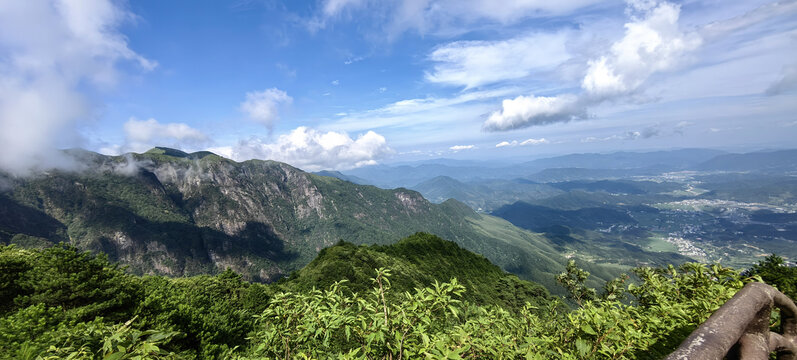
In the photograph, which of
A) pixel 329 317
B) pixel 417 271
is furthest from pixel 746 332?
pixel 417 271

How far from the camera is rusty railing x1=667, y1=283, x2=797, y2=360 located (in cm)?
221

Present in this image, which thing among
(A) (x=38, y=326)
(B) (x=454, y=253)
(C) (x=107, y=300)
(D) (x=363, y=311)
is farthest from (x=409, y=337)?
(B) (x=454, y=253)

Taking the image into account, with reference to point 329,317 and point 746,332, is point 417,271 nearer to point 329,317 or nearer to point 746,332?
point 329,317

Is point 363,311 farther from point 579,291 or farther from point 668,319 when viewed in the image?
point 579,291

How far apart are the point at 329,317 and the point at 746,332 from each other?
5987 mm

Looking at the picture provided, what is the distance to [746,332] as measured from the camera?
9.53 ft

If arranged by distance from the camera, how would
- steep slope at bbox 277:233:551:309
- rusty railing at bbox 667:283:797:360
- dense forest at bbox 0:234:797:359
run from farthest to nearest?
steep slope at bbox 277:233:551:309 < dense forest at bbox 0:234:797:359 < rusty railing at bbox 667:283:797:360

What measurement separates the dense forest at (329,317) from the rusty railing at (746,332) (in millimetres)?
1667

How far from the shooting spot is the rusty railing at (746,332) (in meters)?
2.21

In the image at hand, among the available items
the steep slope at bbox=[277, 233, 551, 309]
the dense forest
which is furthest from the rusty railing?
the steep slope at bbox=[277, 233, 551, 309]

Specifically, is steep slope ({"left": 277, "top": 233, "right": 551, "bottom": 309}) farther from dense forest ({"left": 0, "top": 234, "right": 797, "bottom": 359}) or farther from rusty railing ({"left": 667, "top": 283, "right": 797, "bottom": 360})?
rusty railing ({"left": 667, "top": 283, "right": 797, "bottom": 360})

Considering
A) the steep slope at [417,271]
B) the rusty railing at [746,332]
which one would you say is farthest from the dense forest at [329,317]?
the steep slope at [417,271]

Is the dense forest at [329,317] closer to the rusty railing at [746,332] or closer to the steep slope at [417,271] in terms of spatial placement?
the rusty railing at [746,332]

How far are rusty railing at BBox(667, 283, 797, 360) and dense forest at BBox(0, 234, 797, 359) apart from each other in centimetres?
167
